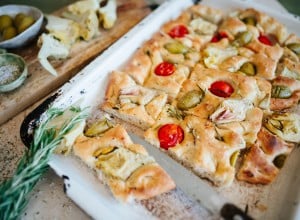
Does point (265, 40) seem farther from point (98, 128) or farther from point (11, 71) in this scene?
point (11, 71)

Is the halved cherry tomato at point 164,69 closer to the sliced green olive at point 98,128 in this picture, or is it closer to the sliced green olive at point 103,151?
the sliced green olive at point 98,128

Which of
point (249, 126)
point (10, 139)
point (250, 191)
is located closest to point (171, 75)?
point (249, 126)

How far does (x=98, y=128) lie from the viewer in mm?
1464

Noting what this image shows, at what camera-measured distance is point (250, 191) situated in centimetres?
133

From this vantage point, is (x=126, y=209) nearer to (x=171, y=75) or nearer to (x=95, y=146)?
(x=95, y=146)

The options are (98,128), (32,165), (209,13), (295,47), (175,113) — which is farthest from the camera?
(209,13)

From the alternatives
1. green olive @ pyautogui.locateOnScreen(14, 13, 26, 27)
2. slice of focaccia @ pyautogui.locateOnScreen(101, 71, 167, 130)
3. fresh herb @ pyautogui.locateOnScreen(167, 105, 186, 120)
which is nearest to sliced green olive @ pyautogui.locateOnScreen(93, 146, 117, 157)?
slice of focaccia @ pyautogui.locateOnScreen(101, 71, 167, 130)

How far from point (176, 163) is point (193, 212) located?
190 mm

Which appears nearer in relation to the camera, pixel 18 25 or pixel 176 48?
pixel 176 48

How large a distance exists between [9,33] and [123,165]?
3.79 feet

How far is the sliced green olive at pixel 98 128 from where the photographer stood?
4.77 feet

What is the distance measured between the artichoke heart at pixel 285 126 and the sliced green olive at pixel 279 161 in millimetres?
94

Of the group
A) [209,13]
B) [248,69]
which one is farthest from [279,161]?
[209,13]

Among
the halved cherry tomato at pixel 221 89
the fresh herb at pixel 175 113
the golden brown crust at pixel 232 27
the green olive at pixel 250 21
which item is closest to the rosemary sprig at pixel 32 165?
the fresh herb at pixel 175 113
